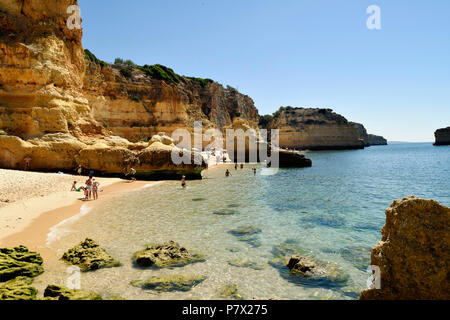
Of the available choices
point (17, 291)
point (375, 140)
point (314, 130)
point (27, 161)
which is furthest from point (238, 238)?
point (375, 140)

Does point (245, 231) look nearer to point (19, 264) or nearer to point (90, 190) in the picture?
point (19, 264)

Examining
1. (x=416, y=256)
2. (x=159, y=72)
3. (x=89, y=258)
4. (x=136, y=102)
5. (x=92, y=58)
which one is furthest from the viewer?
(x=159, y=72)

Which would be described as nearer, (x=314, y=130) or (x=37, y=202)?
(x=37, y=202)

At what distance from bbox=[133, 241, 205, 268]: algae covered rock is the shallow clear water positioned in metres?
0.26

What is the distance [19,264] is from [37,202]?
6.93 m

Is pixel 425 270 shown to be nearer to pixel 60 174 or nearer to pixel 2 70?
pixel 60 174

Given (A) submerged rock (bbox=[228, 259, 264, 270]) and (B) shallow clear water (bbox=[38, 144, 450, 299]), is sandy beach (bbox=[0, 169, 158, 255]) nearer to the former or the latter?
(B) shallow clear water (bbox=[38, 144, 450, 299])

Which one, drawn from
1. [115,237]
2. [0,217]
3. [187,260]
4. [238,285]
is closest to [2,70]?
[0,217]

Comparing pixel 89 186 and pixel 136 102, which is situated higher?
pixel 136 102

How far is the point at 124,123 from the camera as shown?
3744 cm

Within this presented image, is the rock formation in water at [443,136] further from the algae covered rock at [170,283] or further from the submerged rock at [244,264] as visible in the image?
the algae covered rock at [170,283]

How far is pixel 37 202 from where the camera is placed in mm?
11172

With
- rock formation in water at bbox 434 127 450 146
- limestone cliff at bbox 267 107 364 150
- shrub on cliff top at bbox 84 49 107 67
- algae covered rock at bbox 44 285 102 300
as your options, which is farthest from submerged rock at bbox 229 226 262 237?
rock formation in water at bbox 434 127 450 146

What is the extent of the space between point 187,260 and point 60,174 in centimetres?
1373
